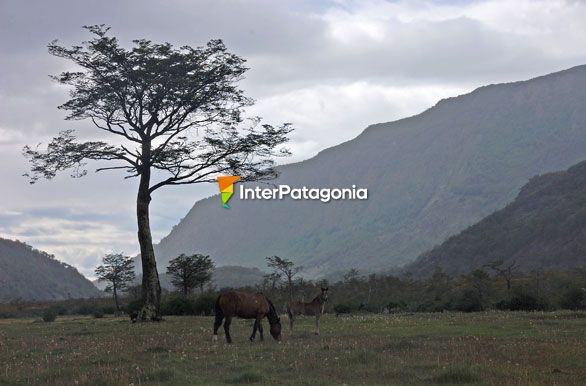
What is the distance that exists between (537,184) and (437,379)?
162m

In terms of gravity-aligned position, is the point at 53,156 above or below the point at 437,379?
above

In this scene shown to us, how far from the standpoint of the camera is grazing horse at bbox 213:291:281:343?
22.9 m

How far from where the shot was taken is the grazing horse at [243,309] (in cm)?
2291

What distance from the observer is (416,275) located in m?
151

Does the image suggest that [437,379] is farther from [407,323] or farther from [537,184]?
[537,184]

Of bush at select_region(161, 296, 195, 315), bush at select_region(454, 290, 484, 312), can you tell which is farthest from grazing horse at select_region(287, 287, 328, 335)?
bush at select_region(161, 296, 195, 315)

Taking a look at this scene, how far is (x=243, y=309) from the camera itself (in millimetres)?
23062

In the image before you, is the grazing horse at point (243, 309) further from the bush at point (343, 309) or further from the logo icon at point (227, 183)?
the bush at point (343, 309)

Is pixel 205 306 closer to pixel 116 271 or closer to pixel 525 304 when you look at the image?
pixel 525 304

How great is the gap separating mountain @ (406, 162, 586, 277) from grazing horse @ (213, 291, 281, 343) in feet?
295

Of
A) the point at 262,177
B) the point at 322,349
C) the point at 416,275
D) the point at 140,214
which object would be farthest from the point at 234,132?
the point at 416,275

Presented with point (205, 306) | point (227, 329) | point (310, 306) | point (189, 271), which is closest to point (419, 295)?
point (189, 271)

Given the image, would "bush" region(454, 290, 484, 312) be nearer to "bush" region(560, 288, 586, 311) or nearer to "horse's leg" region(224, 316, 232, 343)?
"bush" region(560, 288, 586, 311)

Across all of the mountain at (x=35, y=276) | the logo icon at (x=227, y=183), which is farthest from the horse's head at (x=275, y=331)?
the mountain at (x=35, y=276)
